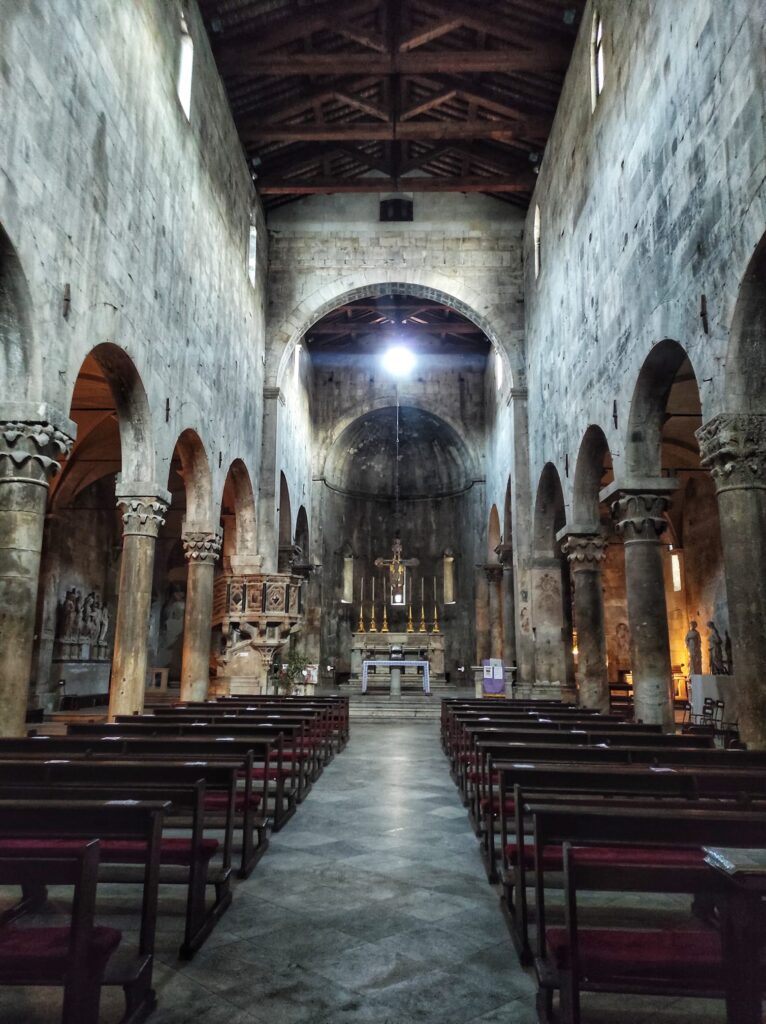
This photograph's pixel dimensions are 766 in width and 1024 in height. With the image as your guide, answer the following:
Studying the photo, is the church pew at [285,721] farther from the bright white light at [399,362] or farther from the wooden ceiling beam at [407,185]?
the bright white light at [399,362]

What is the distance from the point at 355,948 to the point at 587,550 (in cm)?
1140

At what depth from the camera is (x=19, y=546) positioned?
8172 millimetres

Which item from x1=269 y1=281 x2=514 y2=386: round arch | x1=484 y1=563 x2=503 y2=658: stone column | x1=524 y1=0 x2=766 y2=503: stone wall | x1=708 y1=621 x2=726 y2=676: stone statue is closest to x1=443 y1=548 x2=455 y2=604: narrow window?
x1=484 y1=563 x2=503 y2=658: stone column

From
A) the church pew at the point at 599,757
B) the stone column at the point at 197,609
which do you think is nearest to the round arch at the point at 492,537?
the stone column at the point at 197,609

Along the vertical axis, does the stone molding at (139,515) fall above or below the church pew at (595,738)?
above

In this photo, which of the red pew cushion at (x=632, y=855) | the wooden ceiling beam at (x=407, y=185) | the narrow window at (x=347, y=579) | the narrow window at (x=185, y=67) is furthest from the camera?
the narrow window at (x=347, y=579)

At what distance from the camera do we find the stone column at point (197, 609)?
50.9 feet

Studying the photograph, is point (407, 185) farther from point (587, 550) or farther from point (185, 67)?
point (587, 550)

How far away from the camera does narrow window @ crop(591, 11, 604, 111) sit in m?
13.1

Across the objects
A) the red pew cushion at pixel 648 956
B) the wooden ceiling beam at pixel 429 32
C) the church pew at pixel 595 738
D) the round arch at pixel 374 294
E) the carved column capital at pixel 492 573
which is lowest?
the red pew cushion at pixel 648 956

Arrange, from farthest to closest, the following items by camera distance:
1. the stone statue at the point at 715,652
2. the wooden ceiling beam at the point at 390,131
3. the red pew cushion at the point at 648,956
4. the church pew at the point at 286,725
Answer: the stone statue at the point at 715,652 < the wooden ceiling beam at the point at 390,131 < the church pew at the point at 286,725 < the red pew cushion at the point at 648,956

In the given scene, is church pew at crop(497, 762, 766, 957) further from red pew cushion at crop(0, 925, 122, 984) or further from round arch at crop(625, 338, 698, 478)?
round arch at crop(625, 338, 698, 478)

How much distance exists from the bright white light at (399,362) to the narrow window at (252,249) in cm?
996

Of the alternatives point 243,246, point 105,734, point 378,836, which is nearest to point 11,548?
point 105,734
